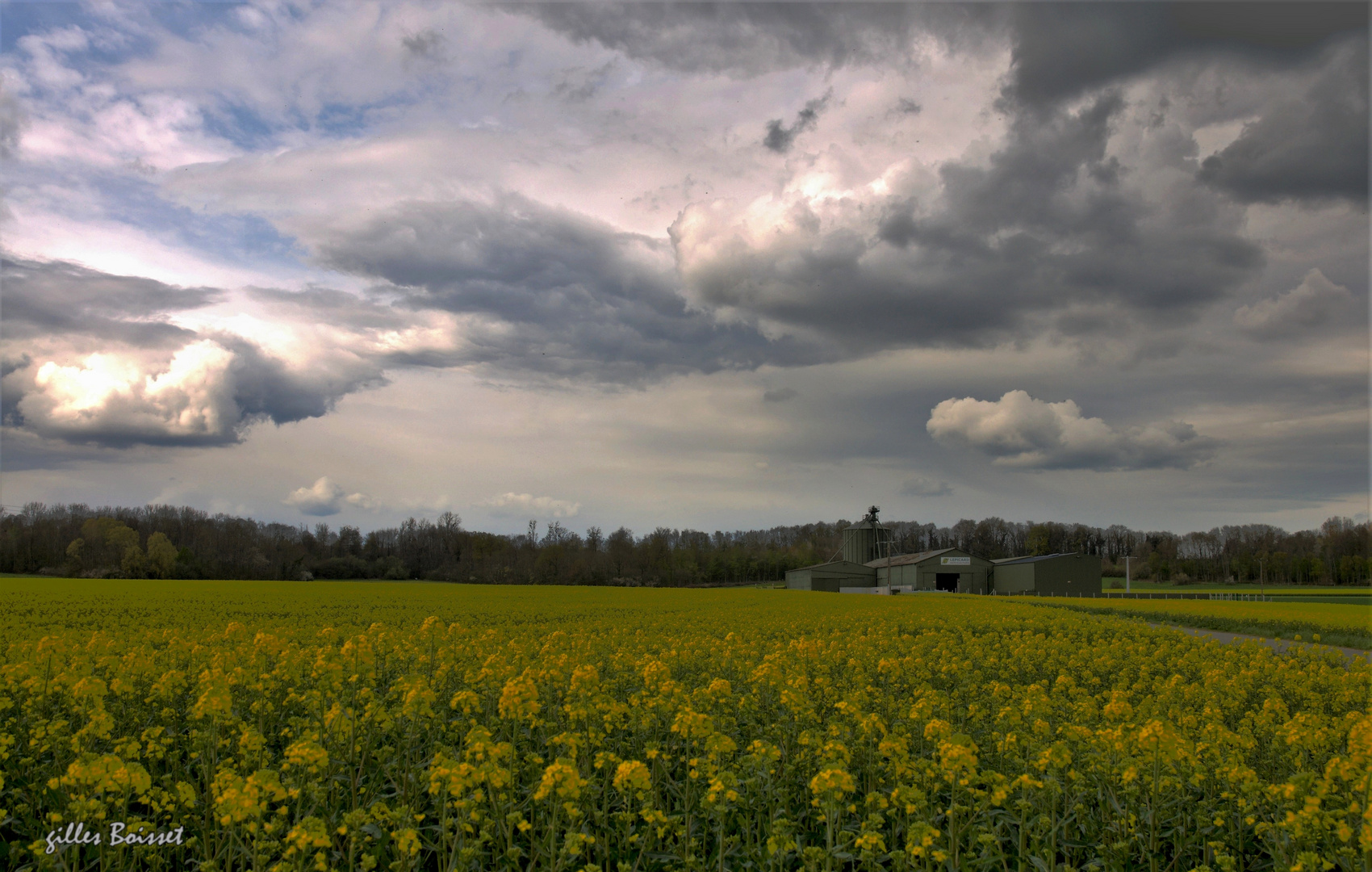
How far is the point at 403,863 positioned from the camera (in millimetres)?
5137

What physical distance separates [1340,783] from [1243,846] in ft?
4.76

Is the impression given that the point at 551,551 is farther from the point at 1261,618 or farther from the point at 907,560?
the point at 1261,618

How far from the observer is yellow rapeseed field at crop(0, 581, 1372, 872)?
557 cm

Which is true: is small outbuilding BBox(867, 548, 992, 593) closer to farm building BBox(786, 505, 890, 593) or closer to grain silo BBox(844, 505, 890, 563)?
farm building BBox(786, 505, 890, 593)

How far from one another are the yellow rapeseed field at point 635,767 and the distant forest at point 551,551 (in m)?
94.5

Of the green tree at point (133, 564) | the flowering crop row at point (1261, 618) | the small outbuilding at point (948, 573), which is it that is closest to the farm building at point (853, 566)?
the small outbuilding at point (948, 573)

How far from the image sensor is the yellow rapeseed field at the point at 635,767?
5574mm

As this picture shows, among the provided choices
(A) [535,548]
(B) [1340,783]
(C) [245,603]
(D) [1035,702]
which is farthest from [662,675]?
(A) [535,548]

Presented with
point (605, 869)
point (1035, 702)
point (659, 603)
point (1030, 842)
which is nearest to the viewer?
point (605, 869)

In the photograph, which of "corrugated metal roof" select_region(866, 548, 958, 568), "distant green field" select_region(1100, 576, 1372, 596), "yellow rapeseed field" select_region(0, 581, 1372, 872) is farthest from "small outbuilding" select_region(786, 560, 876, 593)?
"yellow rapeseed field" select_region(0, 581, 1372, 872)

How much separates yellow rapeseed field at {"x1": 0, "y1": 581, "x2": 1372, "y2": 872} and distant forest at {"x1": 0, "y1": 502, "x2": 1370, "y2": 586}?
310 ft

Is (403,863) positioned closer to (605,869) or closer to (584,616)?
(605,869)
